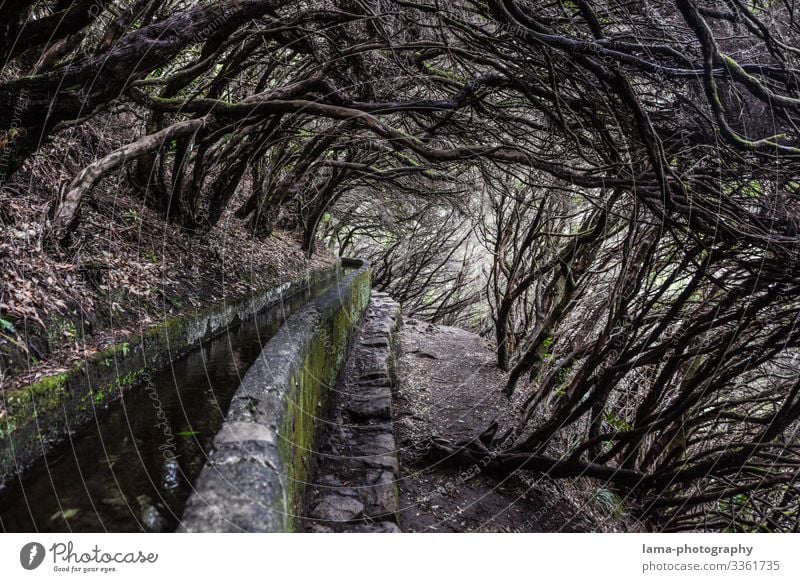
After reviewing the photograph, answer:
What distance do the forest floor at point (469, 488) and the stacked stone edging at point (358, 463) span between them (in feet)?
1.86

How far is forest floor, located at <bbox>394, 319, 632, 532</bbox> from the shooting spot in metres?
4.51

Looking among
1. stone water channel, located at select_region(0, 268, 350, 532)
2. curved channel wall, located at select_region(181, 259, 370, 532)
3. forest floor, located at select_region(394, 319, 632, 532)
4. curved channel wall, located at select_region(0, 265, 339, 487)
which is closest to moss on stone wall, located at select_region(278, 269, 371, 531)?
curved channel wall, located at select_region(181, 259, 370, 532)

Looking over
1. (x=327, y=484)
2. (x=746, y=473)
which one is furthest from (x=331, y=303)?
(x=746, y=473)

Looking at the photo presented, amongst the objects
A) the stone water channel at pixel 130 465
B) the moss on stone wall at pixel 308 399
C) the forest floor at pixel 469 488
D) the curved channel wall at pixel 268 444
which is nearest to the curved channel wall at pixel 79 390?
the stone water channel at pixel 130 465

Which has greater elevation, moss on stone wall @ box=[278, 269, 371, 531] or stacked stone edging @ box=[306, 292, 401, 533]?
moss on stone wall @ box=[278, 269, 371, 531]

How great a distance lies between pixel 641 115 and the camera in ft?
9.89

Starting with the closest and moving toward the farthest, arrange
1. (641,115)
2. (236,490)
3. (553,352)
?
1. (236,490)
2. (641,115)
3. (553,352)

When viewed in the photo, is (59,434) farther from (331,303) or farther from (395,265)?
(395,265)

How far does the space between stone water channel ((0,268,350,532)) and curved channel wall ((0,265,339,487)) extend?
0.30 feet

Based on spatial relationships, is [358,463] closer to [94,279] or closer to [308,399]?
[308,399]

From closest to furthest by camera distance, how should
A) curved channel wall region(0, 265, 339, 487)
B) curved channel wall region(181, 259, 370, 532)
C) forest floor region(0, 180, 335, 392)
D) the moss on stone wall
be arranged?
curved channel wall region(181, 259, 370, 532) < the moss on stone wall < curved channel wall region(0, 265, 339, 487) < forest floor region(0, 180, 335, 392)

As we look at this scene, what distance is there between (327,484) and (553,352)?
18.1 ft

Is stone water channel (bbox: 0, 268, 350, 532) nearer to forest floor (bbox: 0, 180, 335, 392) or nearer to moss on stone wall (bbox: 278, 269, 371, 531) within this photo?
forest floor (bbox: 0, 180, 335, 392)

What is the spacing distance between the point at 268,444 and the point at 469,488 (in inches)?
135
